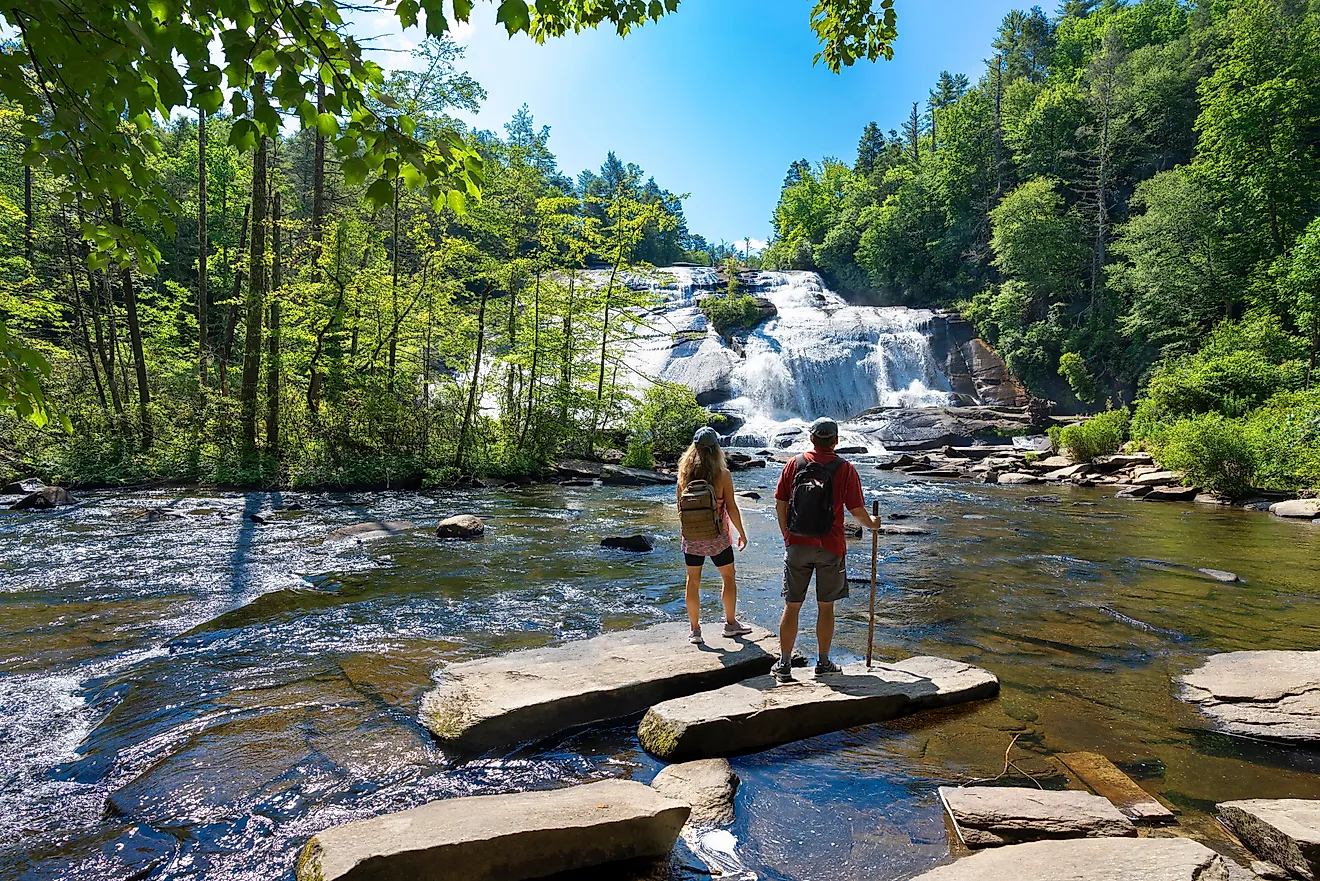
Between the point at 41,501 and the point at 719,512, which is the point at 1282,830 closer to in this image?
the point at 719,512

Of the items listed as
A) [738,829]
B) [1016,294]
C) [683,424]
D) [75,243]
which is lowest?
[738,829]

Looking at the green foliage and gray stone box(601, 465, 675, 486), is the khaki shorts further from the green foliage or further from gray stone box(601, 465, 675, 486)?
the green foliage

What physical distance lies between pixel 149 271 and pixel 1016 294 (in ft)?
151

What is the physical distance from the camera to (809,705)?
4684 mm

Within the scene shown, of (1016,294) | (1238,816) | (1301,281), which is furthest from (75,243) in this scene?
(1016,294)

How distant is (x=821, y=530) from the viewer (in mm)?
5359

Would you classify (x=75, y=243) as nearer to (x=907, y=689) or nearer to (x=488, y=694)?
(x=488, y=694)

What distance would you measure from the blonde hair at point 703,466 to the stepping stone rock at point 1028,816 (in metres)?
3.16

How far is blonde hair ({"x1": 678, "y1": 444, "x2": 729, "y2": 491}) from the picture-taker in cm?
610

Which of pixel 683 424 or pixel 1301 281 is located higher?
pixel 1301 281

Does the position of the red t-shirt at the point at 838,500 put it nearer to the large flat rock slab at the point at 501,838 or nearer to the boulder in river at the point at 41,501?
the large flat rock slab at the point at 501,838

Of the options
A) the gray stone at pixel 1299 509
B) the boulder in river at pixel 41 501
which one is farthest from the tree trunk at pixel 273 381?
the gray stone at pixel 1299 509

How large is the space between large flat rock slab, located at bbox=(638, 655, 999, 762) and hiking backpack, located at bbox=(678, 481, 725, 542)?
1.47 metres

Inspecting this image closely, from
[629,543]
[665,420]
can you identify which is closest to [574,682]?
[629,543]
